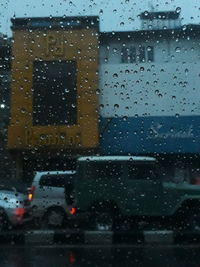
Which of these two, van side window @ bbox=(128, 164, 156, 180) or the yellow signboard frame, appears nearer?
the yellow signboard frame

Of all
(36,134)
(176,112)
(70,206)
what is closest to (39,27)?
(36,134)

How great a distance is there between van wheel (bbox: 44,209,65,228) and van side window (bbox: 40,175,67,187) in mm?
874

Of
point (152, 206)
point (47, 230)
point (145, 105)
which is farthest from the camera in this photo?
point (47, 230)

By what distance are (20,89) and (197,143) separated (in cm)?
171

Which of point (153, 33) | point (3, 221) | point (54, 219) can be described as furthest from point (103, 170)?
point (3, 221)

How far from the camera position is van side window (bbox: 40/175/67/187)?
554 cm

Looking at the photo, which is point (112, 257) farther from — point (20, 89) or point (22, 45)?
point (22, 45)

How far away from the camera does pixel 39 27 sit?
5305 mm

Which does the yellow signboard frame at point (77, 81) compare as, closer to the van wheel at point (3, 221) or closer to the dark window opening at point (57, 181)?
the dark window opening at point (57, 181)

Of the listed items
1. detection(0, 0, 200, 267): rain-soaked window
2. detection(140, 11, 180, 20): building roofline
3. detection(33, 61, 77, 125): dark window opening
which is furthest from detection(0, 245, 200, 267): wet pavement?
detection(140, 11, 180, 20): building roofline

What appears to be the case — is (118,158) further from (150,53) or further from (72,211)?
(72,211)

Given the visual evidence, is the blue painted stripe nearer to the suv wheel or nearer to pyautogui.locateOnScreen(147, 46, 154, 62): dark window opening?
pyautogui.locateOnScreen(147, 46, 154, 62): dark window opening

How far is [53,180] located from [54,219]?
163cm

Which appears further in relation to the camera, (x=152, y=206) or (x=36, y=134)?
(x=152, y=206)
